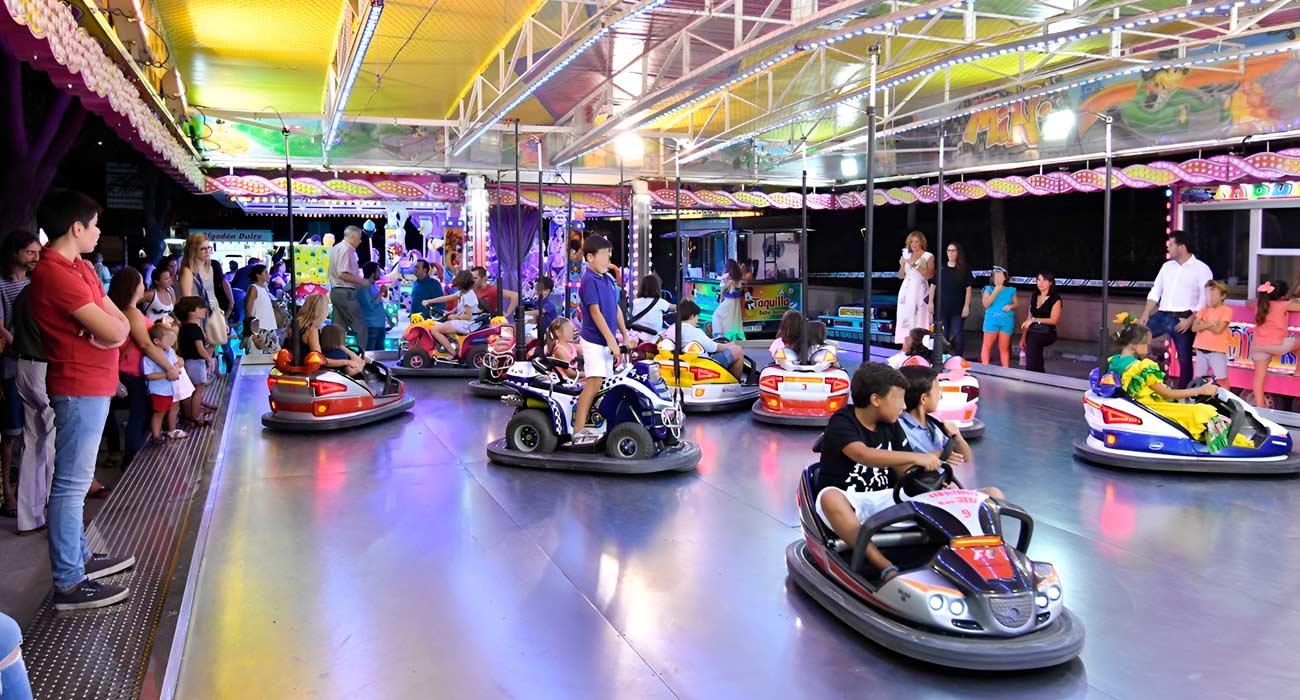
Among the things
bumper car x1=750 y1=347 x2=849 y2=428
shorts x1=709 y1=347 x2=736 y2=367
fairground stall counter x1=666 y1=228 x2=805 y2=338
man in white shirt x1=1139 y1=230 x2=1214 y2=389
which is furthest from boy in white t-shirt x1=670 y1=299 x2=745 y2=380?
fairground stall counter x1=666 y1=228 x2=805 y2=338

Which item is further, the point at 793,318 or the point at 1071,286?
the point at 1071,286

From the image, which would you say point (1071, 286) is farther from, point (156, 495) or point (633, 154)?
point (156, 495)

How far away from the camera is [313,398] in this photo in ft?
23.4

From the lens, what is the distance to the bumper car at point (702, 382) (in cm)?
805

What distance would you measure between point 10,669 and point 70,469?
5.51 feet

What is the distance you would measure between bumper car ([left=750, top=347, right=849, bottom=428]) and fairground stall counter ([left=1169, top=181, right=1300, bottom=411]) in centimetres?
362

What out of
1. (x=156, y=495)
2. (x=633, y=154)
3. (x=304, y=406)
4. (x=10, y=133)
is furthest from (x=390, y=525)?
(x=633, y=154)

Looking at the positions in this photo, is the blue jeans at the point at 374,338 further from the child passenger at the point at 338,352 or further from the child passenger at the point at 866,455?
the child passenger at the point at 866,455

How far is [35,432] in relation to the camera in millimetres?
3855

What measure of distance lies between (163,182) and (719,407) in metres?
9.30

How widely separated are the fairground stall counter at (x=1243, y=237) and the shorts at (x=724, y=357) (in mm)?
4156

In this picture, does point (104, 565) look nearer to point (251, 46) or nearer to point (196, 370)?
point (196, 370)

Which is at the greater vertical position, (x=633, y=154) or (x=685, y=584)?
(x=633, y=154)

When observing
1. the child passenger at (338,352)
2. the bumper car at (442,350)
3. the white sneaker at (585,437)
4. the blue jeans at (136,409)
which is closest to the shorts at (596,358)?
the white sneaker at (585,437)
